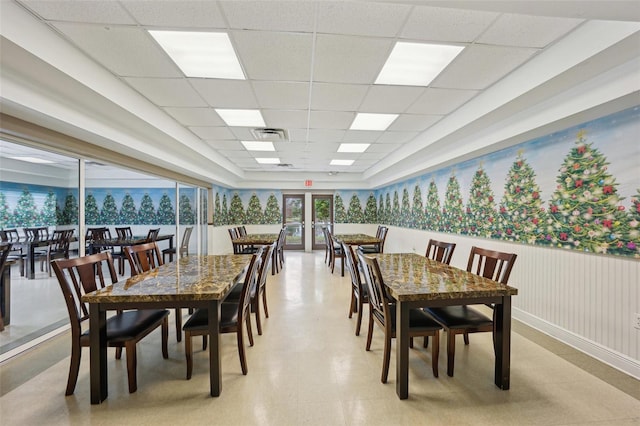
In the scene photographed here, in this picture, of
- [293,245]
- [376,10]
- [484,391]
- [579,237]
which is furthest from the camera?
[293,245]

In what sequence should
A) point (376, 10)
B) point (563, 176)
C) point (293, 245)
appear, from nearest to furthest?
point (376, 10)
point (563, 176)
point (293, 245)

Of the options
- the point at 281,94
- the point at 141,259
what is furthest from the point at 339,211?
the point at 141,259

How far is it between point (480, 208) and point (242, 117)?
12.8 ft

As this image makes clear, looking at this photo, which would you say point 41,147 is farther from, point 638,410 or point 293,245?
point 293,245

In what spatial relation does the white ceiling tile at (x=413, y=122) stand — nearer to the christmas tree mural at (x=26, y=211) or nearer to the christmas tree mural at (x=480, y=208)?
the christmas tree mural at (x=480, y=208)

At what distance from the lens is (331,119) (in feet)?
12.1

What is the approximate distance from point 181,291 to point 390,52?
2484 mm

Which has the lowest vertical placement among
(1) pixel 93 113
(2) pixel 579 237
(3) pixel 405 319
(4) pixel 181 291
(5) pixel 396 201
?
(3) pixel 405 319

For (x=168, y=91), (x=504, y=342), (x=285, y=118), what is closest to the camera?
(x=504, y=342)

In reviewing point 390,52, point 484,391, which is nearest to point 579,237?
point 484,391

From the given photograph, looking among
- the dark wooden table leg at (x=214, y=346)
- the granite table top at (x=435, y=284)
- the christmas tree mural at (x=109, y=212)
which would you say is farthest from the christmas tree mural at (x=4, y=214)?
the christmas tree mural at (x=109, y=212)

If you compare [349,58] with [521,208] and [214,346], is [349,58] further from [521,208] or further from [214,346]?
[521,208]

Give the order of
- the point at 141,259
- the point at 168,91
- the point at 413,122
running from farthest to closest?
the point at 413,122 < the point at 168,91 < the point at 141,259

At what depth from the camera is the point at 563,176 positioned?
2.79 metres
